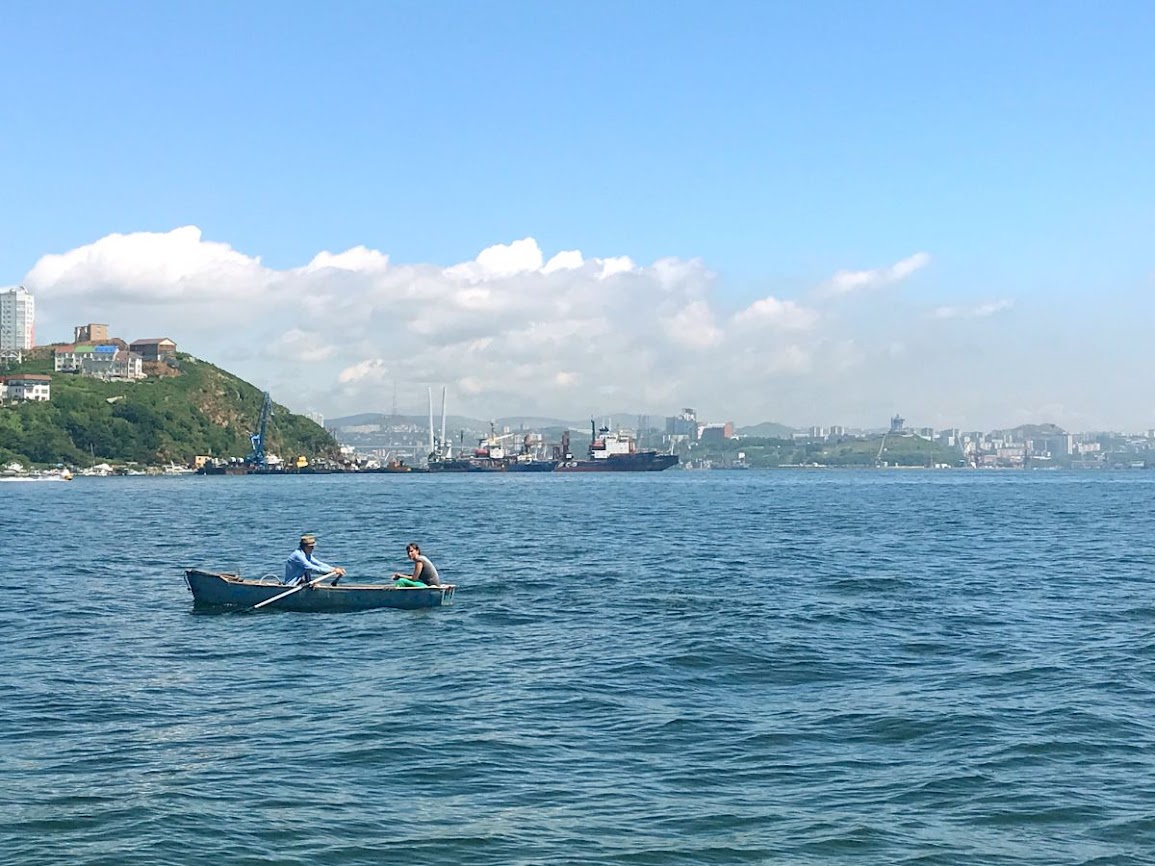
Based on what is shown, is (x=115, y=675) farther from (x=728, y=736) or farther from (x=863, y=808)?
(x=863, y=808)

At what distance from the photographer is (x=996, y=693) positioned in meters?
27.3

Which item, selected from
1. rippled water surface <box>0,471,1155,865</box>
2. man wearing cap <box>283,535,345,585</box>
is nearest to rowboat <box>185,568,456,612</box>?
man wearing cap <box>283,535,345,585</box>

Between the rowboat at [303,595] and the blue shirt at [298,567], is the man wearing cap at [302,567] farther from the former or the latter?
the rowboat at [303,595]

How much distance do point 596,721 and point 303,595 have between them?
791 inches

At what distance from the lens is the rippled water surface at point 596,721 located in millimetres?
17734

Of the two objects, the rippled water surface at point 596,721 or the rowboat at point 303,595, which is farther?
the rowboat at point 303,595

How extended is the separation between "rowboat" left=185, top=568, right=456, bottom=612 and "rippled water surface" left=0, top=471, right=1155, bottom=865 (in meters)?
1.12

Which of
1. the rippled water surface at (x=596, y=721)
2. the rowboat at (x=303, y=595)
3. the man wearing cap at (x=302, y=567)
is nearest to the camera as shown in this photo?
the rippled water surface at (x=596, y=721)

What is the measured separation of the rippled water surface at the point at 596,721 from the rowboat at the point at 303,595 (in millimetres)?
1115

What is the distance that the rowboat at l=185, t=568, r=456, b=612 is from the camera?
42.1 metres

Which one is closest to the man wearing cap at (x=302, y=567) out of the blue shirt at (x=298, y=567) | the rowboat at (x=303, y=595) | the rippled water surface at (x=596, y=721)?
the blue shirt at (x=298, y=567)

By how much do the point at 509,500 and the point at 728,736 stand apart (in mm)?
131115

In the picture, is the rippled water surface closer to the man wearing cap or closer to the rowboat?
the rowboat

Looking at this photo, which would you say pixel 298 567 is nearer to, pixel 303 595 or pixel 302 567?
pixel 302 567
